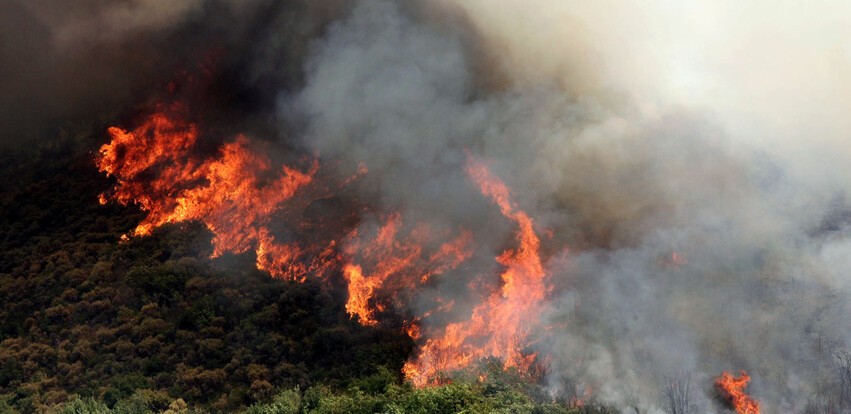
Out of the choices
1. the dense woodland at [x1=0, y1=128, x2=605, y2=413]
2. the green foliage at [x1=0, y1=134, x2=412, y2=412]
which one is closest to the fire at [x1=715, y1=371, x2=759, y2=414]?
the dense woodland at [x1=0, y1=128, x2=605, y2=413]

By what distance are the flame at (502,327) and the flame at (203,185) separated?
704cm

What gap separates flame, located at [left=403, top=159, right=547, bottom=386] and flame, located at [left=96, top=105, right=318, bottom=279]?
7.04 m

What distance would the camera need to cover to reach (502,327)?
3478 cm

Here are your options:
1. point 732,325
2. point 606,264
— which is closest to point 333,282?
point 606,264

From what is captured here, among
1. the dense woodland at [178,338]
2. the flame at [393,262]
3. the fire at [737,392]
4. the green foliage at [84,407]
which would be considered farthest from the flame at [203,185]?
the fire at [737,392]

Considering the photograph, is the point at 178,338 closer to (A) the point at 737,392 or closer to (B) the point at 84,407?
(B) the point at 84,407

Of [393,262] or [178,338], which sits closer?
[178,338]

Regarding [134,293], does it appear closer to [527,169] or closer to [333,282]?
[333,282]

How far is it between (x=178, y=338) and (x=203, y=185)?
26.9 ft

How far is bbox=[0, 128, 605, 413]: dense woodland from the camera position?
33281mm

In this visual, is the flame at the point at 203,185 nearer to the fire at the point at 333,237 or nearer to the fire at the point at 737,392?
the fire at the point at 333,237

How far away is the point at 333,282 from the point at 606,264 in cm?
1138

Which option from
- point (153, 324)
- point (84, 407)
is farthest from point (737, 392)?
point (84, 407)

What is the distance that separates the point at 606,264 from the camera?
1398 inches
